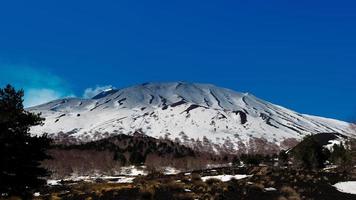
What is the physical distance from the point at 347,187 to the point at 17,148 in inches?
776

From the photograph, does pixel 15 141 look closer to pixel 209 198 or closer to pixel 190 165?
pixel 209 198

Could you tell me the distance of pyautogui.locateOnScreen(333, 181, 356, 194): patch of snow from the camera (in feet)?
112

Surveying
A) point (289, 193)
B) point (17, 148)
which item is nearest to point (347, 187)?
point (289, 193)

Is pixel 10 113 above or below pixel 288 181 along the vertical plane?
above

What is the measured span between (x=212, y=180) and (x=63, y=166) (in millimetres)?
118328

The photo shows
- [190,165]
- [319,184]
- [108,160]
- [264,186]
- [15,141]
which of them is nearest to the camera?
[15,141]

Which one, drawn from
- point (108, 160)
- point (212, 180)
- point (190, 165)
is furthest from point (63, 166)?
point (212, 180)

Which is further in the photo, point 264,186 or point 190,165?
point 190,165

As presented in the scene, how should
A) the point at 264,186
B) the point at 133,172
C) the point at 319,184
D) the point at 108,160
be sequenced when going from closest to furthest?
the point at 264,186
the point at 319,184
the point at 133,172
the point at 108,160

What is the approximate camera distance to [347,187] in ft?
116

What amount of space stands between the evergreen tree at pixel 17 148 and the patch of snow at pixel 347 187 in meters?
17.2

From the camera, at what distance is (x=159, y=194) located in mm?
28594

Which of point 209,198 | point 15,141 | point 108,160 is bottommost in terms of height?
point 209,198

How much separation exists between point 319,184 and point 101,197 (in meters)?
14.5
